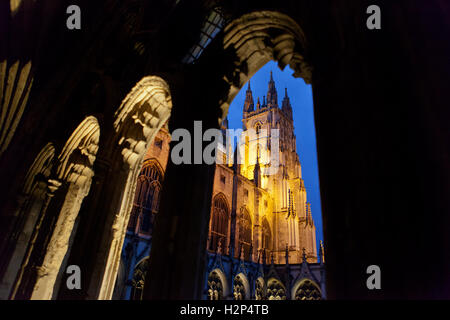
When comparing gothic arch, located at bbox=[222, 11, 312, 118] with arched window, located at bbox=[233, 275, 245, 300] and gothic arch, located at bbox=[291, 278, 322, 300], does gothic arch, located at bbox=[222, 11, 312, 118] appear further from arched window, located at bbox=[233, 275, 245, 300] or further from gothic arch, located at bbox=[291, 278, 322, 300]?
gothic arch, located at bbox=[291, 278, 322, 300]

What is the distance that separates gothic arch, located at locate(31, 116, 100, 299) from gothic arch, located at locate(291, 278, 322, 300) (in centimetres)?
1338

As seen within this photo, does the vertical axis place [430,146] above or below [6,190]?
below

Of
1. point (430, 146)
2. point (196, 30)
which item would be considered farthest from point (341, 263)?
point (196, 30)

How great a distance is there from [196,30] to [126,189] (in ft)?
10.1

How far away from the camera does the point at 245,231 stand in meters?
21.2

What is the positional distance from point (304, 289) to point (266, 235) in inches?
319

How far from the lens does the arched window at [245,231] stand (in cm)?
2030

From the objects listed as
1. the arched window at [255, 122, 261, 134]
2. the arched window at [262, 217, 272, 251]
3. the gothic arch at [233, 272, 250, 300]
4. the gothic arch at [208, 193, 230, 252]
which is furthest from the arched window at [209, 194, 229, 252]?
the arched window at [255, 122, 261, 134]

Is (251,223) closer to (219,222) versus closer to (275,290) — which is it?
(219,222)

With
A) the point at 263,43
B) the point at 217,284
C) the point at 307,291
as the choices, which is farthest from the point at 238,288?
the point at 263,43

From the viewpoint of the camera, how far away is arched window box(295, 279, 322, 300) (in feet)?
48.9

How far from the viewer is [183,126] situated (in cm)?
350

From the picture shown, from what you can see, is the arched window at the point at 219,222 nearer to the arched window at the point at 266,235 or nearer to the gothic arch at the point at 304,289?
the gothic arch at the point at 304,289

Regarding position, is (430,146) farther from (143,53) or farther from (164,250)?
(143,53)
